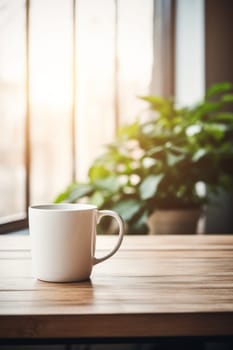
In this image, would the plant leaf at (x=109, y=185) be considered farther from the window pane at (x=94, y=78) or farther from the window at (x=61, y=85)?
the window pane at (x=94, y=78)

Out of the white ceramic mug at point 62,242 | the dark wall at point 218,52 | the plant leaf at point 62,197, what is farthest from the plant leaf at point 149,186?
the white ceramic mug at point 62,242

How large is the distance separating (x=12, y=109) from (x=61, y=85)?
1.47ft

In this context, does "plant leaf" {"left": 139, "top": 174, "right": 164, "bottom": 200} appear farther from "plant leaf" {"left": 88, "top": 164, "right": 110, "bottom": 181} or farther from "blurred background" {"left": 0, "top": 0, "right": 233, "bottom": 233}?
"blurred background" {"left": 0, "top": 0, "right": 233, "bottom": 233}

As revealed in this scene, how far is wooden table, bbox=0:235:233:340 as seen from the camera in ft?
1.88

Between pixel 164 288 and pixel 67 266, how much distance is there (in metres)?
0.14

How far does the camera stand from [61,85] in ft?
8.59

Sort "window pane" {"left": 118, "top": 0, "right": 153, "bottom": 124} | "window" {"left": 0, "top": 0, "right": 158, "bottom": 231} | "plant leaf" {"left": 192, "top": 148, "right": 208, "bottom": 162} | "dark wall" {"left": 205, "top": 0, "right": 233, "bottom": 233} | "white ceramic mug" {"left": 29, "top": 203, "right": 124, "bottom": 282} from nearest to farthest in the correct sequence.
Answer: "white ceramic mug" {"left": 29, "top": 203, "right": 124, "bottom": 282}, "plant leaf" {"left": 192, "top": 148, "right": 208, "bottom": 162}, "window" {"left": 0, "top": 0, "right": 158, "bottom": 231}, "dark wall" {"left": 205, "top": 0, "right": 233, "bottom": 233}, "window pane" {"left": 118, "top": 0, "right": 153, "bottom": 124}

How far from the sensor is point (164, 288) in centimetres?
69

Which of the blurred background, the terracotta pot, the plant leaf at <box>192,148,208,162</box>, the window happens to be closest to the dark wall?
the blurred background

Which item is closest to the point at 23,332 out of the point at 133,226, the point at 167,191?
the point at 133,226

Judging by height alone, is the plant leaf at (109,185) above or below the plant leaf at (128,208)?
above

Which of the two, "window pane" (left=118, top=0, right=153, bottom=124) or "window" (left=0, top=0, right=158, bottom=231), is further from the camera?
"window pane" (left=118, top=0, right=153, bottom=124)

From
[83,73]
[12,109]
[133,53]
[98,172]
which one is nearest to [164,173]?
[98,172]

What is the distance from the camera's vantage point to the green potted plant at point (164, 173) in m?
2.12
